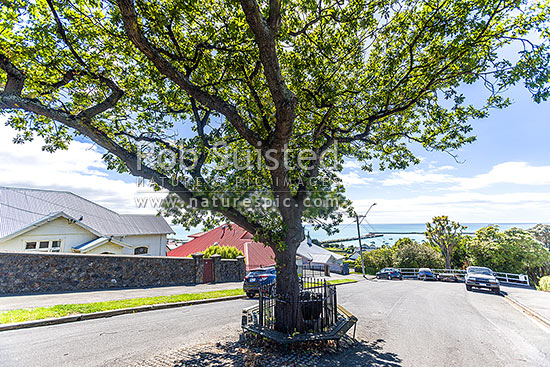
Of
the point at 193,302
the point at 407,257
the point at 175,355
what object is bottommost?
the point at 407,257

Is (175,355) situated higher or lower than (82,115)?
lower

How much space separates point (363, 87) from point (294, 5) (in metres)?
3.28

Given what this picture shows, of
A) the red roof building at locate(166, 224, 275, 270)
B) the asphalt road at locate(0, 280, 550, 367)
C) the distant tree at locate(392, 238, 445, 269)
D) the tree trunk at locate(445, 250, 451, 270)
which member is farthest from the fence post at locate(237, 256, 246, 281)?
the tree trunk at locate(445, 250, 451, 270)

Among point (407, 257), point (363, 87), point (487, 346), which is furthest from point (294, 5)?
point (407, 257)

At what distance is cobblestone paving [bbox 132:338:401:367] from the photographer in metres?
5.34

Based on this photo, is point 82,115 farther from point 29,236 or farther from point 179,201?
point 29,236

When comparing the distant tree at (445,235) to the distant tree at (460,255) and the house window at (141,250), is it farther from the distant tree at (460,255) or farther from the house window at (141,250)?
the house window at (141,250)

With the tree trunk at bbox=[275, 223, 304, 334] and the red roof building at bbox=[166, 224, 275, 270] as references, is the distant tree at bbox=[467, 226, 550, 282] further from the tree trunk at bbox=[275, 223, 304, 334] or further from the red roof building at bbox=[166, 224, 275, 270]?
the tree trunk at bbox=[275, 223, 304, 334]

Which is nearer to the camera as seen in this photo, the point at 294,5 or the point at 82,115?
the point at 82,115

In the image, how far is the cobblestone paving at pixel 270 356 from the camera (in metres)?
5.34

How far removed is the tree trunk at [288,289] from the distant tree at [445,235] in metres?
35.8

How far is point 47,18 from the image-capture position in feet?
20.6

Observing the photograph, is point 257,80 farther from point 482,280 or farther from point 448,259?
point 448,259

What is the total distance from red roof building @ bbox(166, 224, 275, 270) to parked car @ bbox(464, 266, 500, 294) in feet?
59.0
